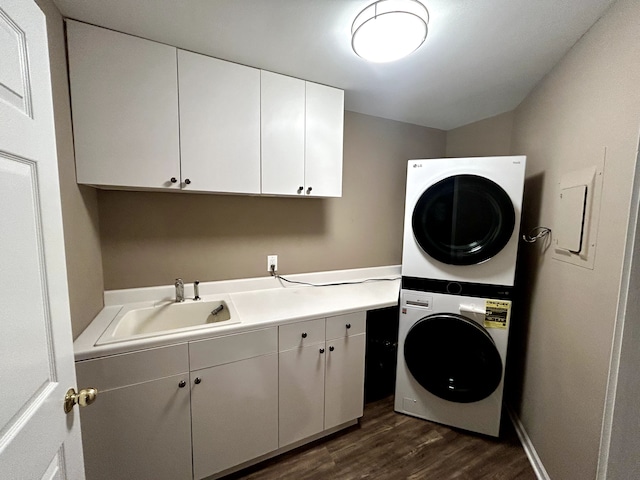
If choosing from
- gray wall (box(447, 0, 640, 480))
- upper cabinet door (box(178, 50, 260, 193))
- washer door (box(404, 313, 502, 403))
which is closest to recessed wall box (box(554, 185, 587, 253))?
gray wall (box(447, 0, 640, 480))

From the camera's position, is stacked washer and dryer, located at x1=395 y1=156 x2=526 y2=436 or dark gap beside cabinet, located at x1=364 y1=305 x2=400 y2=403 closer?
stacked washer and dryer, located at x1=395 y1=156 x2=526 y2=436

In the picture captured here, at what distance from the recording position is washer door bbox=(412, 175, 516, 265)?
60.1 inches

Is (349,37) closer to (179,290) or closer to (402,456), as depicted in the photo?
(179,290)

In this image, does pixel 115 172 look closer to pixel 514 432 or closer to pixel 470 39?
pixel 470 39

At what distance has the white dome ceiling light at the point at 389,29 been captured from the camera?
3.46ft

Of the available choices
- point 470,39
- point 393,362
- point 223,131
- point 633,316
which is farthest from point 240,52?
point 393,362

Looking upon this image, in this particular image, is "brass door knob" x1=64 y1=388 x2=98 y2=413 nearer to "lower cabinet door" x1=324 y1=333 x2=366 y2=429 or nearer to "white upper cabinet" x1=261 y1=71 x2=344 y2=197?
"lower cabinet door" x1=324 y1=333 x2=366 y2=429

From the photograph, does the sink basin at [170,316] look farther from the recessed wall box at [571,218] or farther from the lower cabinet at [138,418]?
the recessed wall box at [571,218]

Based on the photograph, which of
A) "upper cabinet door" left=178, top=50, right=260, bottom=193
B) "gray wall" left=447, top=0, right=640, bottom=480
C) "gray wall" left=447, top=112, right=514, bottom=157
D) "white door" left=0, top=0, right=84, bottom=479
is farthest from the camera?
"gray wall" left=447, top=112, right=514, bottom=157

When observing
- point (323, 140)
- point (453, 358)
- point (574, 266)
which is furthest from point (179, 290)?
point (574, 266)

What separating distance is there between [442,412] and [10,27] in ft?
8.28

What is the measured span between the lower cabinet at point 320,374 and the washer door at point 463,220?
2.21 ft

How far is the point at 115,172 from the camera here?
1294 mm

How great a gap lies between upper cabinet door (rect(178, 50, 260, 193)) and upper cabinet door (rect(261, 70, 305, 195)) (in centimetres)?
5
